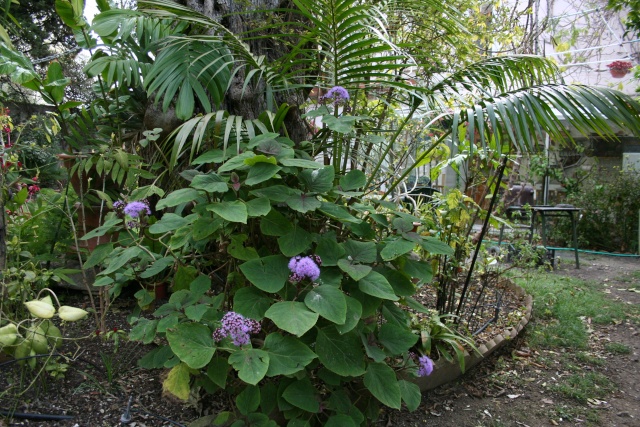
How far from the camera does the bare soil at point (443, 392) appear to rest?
170 centimetres

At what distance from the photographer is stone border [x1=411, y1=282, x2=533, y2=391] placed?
222cm

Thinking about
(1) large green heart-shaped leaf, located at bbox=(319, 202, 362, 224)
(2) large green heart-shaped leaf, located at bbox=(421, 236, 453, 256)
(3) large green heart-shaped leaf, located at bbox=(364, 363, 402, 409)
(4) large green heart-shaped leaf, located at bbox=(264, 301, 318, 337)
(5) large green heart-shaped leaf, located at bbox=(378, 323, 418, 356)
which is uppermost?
(1) large green heart-shaped leaf, located at bbox=(319, 202, 362, 224)

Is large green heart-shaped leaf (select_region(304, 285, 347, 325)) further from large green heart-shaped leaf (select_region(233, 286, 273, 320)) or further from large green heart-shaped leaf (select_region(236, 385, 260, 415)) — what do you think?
large green heart-shaped leaf (select_region(236, 385, 260, 415))

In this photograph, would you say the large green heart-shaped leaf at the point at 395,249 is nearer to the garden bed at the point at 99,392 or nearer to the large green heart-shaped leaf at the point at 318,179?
the large green heart-shaped leaf at the point at 318,179

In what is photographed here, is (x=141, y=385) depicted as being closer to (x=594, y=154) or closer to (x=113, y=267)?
(x=113, y=267)

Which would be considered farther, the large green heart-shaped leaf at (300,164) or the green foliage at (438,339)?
the green foliage at (438,339)

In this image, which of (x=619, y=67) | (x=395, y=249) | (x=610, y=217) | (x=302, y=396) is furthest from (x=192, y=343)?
(x=619, y=67)

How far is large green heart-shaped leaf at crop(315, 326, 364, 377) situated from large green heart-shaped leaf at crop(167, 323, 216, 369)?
32 centimetres

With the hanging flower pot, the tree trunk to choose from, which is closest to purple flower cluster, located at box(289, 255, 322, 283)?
the tree trunk

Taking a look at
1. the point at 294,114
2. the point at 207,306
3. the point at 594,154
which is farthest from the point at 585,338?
the point at 594,154

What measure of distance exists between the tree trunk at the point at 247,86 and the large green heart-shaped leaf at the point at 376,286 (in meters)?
1.12

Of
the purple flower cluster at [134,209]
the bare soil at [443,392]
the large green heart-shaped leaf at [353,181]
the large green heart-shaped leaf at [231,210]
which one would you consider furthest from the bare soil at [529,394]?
the purple flower cluster at [134,209]

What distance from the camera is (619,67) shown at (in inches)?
313

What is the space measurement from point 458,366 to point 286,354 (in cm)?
133
